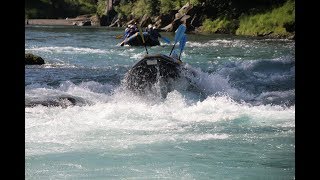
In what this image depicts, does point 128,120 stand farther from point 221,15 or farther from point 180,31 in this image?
point 221,15

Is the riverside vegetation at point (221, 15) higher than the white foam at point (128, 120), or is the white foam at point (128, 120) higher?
the riverside vegetation at point (221, 15)

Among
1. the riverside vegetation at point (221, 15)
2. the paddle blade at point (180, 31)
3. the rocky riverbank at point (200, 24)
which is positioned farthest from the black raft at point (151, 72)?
the riverside vegetation at point (221, 15)

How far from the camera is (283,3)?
4406 centimetres

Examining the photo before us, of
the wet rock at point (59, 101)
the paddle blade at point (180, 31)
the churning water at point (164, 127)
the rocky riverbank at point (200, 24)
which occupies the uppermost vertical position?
the paddle blade at point (180, 31)

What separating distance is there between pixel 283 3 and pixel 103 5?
3837 centimetres

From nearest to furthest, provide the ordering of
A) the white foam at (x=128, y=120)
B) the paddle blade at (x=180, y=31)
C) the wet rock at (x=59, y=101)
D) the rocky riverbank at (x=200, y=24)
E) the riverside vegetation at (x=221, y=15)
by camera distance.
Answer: the white foam at (x=128, y=120) < the wet rock at (x=59, y=101) < the paddle blade at (x=180, y=31) < the rocky riverbank at (x=200, y=24) < the riverside vegetation at (x=221, y=15)

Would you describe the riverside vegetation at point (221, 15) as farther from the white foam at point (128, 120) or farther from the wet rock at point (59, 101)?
the wet rock at point (59, 101)

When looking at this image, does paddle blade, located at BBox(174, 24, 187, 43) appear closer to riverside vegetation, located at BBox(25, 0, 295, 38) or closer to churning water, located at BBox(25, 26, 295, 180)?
churning water, located at BBox(25, 26, 295, 180)

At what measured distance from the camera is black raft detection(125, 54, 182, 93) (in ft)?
47.4

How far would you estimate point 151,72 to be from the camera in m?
14.6

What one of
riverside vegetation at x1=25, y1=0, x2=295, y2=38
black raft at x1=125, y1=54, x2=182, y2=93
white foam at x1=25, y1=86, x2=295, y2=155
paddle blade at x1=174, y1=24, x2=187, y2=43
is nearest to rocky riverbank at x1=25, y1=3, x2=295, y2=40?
riverside vegetation at x1=25, y1=0, x2=295, y2=38

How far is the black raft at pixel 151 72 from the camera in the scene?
14.5m
